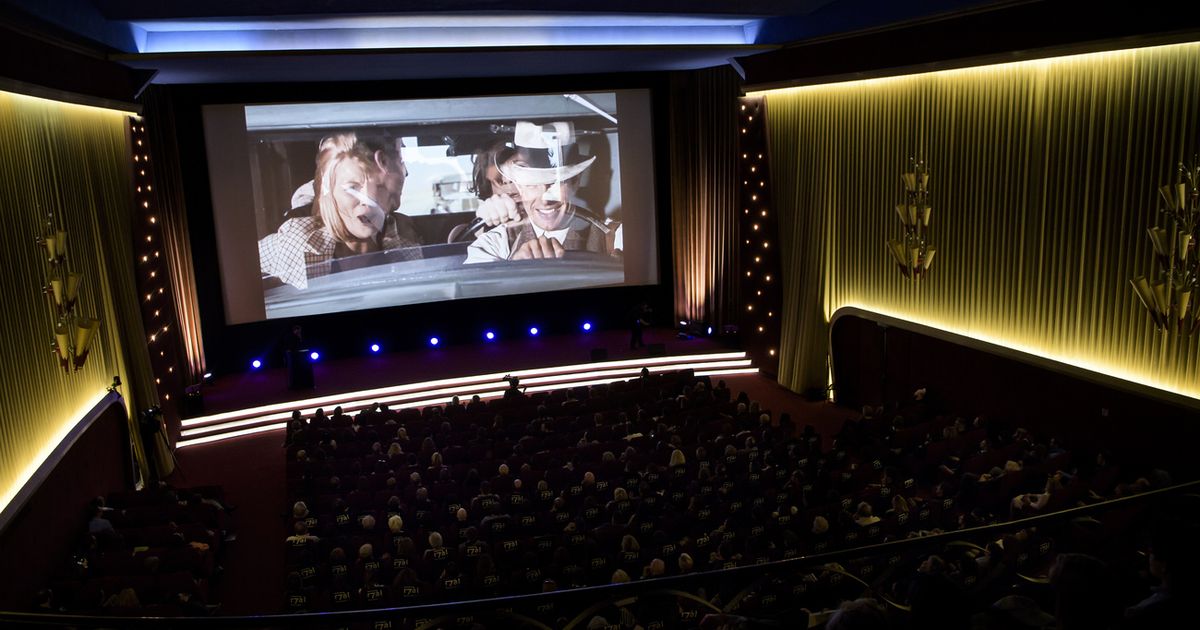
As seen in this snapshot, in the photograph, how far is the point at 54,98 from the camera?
1078 cm

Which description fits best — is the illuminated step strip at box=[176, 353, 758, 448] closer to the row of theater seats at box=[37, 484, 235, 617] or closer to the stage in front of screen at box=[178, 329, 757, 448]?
the stage in front of screen at box=[178, 329, 757, 448]

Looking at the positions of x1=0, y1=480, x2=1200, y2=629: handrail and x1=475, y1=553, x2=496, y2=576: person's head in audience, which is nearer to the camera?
x1=0, y1=480, x2=1200, y2=629: handrail

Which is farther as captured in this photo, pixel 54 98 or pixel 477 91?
pixel 477 91

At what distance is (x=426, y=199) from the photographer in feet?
63.2

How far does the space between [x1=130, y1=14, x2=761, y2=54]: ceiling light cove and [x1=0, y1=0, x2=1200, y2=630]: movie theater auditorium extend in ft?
0.27

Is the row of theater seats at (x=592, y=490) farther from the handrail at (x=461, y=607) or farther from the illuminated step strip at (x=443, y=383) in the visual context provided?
the handrail at (x=461, y=607)

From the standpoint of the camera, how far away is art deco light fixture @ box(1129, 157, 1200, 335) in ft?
26.7

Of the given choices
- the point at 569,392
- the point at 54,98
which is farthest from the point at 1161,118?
the point at 54,98

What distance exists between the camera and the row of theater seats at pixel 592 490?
25.8 ft

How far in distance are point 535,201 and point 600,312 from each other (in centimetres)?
327

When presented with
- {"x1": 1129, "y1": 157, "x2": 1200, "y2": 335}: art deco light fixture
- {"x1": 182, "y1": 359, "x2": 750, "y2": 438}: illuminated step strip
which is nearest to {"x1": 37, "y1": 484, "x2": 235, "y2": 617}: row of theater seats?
{"x1": 182, "y1": 359, "x2": 750, "y2": 438}: illuminated step strip

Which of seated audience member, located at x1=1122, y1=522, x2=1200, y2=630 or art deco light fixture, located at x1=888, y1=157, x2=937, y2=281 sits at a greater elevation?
art deco light fixture, located at x1=888, y1=157, x2=937, y2=281

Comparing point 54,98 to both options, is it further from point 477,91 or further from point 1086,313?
point 1086,313

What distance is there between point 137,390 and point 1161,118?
14553 millimetres
